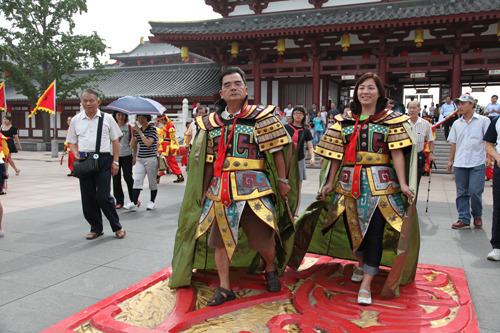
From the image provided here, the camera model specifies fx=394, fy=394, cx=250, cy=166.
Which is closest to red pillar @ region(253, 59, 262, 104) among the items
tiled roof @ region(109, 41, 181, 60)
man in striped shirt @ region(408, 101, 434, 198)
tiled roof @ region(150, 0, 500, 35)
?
tiled roof @ region(150, 0, 500, 35)

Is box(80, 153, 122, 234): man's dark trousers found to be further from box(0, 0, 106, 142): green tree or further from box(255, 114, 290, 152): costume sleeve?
box(0, 0, 106, 142): green tree

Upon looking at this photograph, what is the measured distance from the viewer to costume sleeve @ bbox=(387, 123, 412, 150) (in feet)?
9.98

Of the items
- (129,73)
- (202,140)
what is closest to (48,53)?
(129,73)

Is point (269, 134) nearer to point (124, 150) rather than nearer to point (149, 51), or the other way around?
point (124, 150)

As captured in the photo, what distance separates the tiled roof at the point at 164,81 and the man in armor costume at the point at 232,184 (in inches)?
658

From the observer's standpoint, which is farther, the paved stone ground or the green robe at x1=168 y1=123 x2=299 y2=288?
the green robe at x1=168 y1=123 x2=299 y2=288

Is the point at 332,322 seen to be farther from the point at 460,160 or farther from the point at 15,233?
the point at 15,233

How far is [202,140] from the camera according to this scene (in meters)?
3.18

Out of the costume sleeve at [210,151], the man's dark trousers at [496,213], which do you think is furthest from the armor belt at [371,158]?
the man's dark trousers at [496,213]

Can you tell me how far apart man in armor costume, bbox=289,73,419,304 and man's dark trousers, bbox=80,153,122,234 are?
271 cm

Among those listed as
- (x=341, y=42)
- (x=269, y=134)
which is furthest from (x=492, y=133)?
(x=341, y=42)

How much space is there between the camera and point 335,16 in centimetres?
1591

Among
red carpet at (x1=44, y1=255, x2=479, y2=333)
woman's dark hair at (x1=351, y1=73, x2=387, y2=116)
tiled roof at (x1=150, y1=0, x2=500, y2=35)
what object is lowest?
red carpet at (x1=44, y1=255, x2=479, y2=333)

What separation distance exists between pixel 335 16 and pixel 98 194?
45.6 feet
